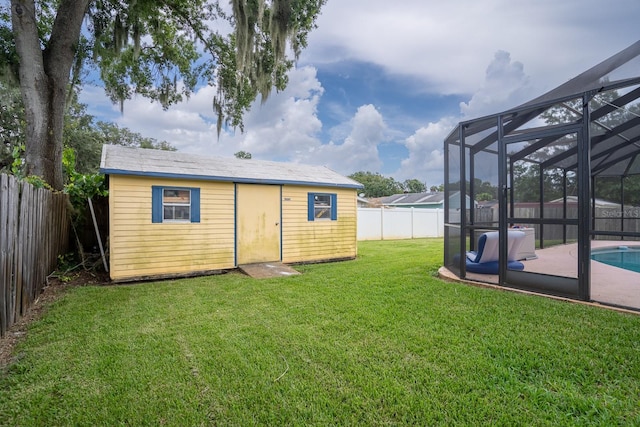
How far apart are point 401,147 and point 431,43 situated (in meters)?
18.8

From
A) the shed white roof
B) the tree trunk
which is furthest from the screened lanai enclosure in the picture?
the tree trunk

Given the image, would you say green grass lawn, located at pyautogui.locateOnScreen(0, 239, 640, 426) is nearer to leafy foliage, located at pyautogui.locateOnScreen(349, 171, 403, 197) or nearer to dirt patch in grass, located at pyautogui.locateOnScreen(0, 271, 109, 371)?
dirt patch in grass, located at pyautogui.locateOnScreen(0, 271, 109, 371)

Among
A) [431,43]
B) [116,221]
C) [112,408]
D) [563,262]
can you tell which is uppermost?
[431,43]

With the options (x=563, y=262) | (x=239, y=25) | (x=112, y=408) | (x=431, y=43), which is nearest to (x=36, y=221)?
(x=112, y=408)

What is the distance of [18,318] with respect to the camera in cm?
341

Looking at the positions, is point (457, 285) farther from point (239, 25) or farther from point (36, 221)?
point (239, 25)

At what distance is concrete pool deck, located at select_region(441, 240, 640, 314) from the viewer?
3.88m

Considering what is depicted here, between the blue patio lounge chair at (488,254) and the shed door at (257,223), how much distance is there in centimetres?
422

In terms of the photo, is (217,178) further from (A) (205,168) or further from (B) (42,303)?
(B) (42,303)

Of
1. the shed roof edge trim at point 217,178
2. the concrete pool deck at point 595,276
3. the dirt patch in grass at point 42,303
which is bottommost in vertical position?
the dirt patch in grass at point 42,303

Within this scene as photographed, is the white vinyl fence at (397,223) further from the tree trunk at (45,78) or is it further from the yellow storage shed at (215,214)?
the tree trunk at (45,78)

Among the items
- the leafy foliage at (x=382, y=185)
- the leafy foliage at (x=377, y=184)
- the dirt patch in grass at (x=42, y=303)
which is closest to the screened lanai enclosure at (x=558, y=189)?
the dirt patch in grass at (x=42, y=303)

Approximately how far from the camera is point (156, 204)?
19.2 feet

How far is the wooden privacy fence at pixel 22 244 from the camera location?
9.70ft
